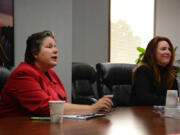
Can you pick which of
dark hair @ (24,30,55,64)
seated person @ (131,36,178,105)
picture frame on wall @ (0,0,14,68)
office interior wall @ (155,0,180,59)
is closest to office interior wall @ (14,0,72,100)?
picture frame on wall @ (0,0,14,68)

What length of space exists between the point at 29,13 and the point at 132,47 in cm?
344

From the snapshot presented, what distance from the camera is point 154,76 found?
2.58 meters

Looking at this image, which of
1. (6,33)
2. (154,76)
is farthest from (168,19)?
(6,33)

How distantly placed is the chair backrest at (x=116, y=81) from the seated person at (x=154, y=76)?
4.8 inches

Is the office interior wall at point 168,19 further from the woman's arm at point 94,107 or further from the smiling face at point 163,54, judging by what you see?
the woman's arm at point 94,107

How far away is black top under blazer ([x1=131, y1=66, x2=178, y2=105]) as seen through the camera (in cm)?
240

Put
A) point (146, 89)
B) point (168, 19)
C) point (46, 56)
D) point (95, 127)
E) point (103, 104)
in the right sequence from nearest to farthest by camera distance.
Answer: point (95, 127)
point (103, 104)
point (46, 56)
point (146, 89)
point (168, 19)

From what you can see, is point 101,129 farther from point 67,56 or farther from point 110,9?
point 110,9

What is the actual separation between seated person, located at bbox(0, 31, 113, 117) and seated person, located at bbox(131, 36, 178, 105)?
0.77m

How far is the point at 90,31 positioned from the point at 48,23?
186cm

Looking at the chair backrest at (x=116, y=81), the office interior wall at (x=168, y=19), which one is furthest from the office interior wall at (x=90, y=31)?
the chair backrest at (x=116, y=81)

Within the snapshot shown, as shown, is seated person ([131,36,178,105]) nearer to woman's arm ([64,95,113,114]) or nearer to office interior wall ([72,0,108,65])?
woman's arm ([64,95,113,114])

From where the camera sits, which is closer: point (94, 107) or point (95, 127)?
point (95, 127)

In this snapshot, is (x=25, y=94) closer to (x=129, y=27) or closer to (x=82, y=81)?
(x=82, y=81)
